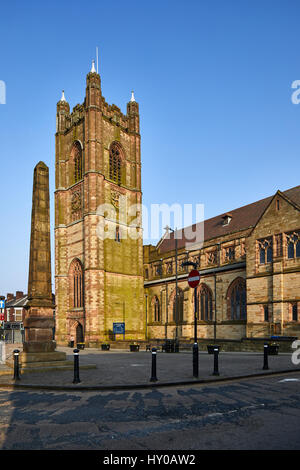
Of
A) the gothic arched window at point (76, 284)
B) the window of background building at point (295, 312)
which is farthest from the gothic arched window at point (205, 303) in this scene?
the gothic arched window at point (76, 284)

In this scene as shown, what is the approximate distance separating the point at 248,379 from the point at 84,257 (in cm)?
3287

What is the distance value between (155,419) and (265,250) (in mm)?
26235

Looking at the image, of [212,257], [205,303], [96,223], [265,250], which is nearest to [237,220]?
[212,257]

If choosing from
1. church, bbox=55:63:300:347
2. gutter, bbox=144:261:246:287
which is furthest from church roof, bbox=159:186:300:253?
gutter, bbox=144:261:246:287

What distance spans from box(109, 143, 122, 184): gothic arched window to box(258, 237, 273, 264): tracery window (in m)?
22.8

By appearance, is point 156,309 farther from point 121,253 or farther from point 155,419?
point 155,419

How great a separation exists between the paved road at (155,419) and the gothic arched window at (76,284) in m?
34.7

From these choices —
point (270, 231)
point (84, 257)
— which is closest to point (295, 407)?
point (270, 231)

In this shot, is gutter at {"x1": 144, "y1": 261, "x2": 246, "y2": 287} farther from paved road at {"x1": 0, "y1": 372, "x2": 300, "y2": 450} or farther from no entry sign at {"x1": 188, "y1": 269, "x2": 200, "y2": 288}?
paved road at {"x1": 0, "y1": 372, "x2": 300, "y2": 450}

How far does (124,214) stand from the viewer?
48031 millimetres

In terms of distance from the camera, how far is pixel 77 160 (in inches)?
1912

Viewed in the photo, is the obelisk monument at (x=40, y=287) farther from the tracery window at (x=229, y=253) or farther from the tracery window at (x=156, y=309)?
the tracery window at (x=156, y=309)

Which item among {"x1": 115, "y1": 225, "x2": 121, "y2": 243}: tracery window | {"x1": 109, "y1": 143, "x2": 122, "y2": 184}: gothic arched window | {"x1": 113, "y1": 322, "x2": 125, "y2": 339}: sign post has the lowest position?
{"x1": 113, "y1": 322, "x2": 125, "y2": 339}: sign post

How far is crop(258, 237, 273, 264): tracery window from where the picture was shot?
3100cm
